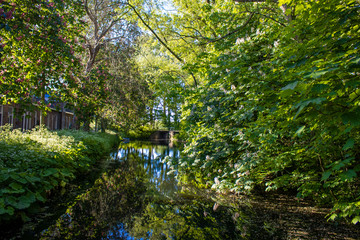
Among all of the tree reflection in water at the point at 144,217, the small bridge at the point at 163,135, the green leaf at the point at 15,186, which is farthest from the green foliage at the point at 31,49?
the small bridge at the point at 163,135

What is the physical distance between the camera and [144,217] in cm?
524

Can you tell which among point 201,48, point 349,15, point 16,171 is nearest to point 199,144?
Answer: point 16,171

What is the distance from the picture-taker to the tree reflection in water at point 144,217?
14.1 feet

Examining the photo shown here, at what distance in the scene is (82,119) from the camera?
16531mm

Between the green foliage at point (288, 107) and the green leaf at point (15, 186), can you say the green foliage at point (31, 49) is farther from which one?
the green foliage at point (288, 107)

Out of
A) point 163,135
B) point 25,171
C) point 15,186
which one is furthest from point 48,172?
point 163,135

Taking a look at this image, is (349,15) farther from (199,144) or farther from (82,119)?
(82,119)

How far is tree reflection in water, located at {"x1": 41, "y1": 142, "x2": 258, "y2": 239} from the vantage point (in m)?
4.30

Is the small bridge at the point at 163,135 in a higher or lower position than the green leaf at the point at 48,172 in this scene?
higher

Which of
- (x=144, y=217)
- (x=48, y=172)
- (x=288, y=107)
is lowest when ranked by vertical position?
(x=144, y=217)

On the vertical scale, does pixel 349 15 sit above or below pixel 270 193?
above

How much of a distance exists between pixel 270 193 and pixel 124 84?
1381 cm

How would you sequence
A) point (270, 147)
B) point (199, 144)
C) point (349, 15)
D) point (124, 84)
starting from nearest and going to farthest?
point (349, 15), point (270, 147), point (199, 144), point (124, 84)

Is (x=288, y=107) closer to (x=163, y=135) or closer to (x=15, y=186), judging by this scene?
(x=15, y=186)
